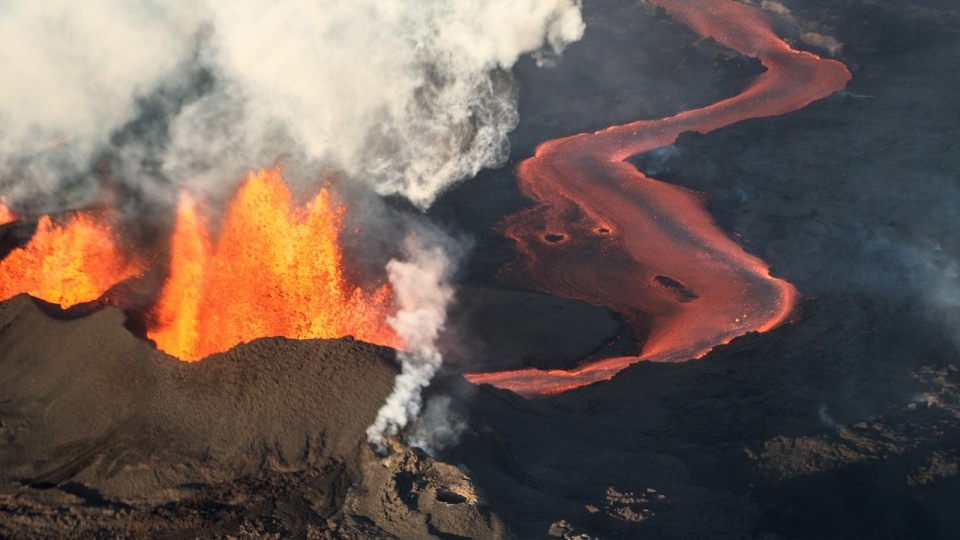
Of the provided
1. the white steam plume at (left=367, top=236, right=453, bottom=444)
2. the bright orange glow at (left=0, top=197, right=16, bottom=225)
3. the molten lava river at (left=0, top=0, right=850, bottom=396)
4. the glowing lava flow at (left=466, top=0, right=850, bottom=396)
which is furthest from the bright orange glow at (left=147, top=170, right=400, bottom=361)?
the glowing lava flow at (left=466, top=0, right=850, bottom=396)

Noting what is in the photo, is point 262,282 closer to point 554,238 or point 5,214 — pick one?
point 5,214

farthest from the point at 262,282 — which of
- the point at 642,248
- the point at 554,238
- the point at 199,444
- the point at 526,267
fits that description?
the point at 642,248

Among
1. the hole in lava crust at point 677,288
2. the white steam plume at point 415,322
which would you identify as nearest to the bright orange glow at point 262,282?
the white steam plume at point 415,322

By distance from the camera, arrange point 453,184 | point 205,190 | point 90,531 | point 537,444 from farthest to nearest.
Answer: point 453,184 < point 205,190 < point 537,444 < point 90,531

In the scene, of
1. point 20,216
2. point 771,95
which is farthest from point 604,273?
point 771,95

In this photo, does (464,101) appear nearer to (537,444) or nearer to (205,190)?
(205,190)
